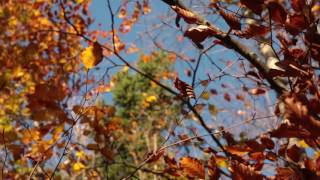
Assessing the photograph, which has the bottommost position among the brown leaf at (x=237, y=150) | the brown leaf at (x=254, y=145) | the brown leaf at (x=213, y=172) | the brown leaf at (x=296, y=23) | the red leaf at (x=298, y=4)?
the brown leaf at (x=213, y=172)

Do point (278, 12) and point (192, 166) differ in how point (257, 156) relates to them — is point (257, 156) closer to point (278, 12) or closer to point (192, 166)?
point (192, 166)

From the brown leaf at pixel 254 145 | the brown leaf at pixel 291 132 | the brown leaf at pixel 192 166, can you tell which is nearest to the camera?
the brown leaf at pixel 291 132

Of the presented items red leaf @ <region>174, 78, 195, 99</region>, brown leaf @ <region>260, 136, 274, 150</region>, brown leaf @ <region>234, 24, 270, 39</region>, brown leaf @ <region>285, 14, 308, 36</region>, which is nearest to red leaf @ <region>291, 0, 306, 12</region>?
brown leaf @ <region>285, 14, 308, 36</region>

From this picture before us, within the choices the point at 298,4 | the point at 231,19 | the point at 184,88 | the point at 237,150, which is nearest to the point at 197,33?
the point at 231,19

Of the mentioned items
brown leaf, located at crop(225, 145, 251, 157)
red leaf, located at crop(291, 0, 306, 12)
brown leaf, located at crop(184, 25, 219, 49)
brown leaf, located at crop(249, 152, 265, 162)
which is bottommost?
brown leaf, located at crop(249, 152, 265, 162)

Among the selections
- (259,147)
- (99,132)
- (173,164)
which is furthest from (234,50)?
(99,132)

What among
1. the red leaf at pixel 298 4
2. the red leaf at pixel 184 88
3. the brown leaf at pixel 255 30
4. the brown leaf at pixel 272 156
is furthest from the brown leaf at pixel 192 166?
the red leaf at pixel 298 4

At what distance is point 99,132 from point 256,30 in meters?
1.69

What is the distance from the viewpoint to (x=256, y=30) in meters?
1.48

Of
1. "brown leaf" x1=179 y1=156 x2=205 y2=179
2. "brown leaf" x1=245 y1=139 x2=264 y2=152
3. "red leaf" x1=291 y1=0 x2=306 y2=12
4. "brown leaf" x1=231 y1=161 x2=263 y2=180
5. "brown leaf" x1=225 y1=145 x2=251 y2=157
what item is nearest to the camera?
"red leaf" x1=291 y1=0 x2=306 y2=12

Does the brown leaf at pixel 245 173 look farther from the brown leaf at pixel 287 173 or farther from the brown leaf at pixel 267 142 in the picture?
the brown leaf at pixel 267 142

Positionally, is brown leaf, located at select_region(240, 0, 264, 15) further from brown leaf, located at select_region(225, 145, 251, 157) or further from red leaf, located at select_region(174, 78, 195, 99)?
brown leaf, located at select_region(225, 145, 251, 157)

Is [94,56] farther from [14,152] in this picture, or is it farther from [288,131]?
[14,152]

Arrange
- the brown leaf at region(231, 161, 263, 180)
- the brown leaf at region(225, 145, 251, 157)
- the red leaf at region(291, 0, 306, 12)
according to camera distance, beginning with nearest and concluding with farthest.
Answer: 1. the red leaf at region(291, 0, 306, 12)
2. the brown leaf at region(231, 161, 263, 180)
3. the brown leaf at region(225, 145, 251, 157)
